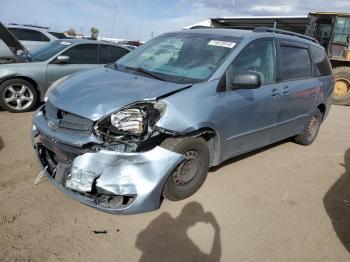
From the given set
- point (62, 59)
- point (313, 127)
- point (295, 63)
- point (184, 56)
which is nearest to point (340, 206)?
point (295, 63)

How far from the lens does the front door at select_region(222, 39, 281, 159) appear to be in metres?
4.05

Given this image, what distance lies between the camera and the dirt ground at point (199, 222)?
118 inches

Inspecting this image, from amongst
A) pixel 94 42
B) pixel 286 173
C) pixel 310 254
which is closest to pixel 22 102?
pixel 94 42

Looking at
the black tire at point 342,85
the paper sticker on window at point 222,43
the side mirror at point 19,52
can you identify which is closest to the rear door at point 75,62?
the side mirror at point 19,52

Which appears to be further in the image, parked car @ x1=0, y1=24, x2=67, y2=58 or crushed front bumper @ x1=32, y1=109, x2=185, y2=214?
parked car @ x1=0, y1=24, x2=67, y2=58

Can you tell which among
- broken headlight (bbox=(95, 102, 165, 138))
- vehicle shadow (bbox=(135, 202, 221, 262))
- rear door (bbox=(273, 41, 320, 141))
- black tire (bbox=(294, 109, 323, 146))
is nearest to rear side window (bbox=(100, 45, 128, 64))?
rear door (bbox=(273, 41, 320, 141))

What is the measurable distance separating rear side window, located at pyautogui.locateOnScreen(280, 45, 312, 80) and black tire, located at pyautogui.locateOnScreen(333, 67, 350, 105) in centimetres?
690

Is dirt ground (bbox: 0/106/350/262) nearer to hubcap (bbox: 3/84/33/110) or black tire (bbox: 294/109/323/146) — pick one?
black tire (bbox: 294/109/323/146)

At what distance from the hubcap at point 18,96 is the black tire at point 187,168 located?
448cm

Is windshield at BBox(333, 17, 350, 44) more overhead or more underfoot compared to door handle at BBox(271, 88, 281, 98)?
more overhead

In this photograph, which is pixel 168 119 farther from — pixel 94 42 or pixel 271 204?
pixel 94 42

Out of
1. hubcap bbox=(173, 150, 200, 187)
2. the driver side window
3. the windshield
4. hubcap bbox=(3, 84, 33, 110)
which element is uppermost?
the windshield

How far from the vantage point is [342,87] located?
11891 millimetres

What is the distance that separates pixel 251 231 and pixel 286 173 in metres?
1.76
